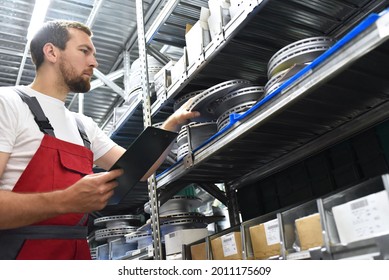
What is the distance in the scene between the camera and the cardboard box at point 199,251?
1.75 meters

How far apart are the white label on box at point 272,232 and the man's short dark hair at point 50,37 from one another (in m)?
1.17

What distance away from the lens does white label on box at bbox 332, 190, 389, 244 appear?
0.92 m

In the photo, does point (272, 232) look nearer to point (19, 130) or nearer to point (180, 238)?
point (180, 238)

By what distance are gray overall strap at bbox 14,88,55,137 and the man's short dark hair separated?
0.29m

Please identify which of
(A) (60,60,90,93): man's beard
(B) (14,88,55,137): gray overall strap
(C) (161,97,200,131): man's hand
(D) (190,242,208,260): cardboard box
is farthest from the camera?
(C) (161,97,200,131): man's hand

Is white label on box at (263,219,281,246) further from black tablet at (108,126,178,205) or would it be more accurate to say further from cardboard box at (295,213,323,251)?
black tablet at (108,126,178,205)

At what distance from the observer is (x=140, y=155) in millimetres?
1246

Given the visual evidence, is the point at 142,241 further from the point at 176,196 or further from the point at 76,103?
the point at 76,103

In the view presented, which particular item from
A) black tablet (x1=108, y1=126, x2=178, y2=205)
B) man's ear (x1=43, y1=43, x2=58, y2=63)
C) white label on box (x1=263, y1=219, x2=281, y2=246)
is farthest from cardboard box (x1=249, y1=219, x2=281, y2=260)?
man's ear (x1=43, y1=43, x2=58, y2=63)

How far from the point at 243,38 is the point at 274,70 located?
30 centimetres

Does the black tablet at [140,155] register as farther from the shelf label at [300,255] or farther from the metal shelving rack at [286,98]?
the shelf label at [300,255]

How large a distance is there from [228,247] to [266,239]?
0.25 metres

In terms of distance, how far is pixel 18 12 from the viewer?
12.3 ft

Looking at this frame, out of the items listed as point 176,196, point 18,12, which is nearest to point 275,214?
point 176,196
